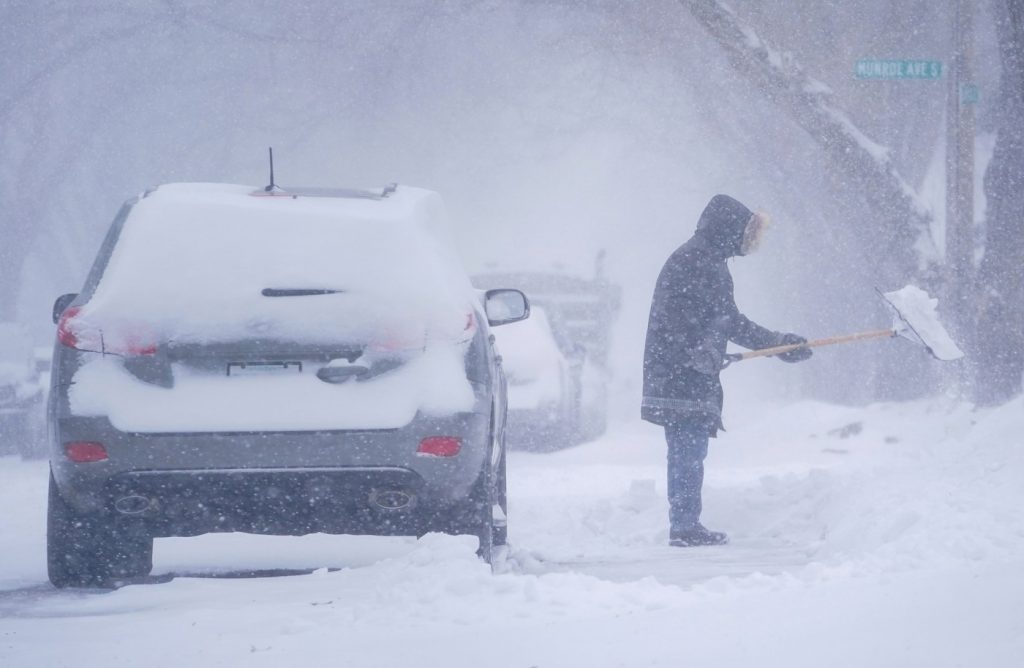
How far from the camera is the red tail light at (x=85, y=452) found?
5230 mm

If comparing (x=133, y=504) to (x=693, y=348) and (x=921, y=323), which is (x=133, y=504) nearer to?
(x=693, y=348)

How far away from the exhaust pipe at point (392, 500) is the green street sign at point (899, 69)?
8.85 meters

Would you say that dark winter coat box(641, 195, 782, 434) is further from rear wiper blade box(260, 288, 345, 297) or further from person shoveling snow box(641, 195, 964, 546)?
rear wiper blade box(260, 288, 345, 297)

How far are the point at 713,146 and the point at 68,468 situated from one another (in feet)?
66.1

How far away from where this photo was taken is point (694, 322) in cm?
777

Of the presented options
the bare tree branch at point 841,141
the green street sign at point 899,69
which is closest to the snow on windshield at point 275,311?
the green street sign at point 899,69

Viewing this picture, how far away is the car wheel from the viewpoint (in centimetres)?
554

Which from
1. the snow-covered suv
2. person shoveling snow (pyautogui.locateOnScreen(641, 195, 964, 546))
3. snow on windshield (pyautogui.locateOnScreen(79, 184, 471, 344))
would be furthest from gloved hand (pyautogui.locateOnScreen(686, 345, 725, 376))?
the snow-covered suv

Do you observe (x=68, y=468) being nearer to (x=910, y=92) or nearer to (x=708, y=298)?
(x=708, y=298)

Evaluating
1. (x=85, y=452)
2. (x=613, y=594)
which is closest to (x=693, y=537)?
(x=613, y=594)

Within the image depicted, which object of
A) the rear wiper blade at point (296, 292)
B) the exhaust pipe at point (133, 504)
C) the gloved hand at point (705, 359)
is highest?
the rear wiper blade at point (296, 292)

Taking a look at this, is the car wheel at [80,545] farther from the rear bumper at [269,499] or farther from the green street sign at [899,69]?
the green street sign at [899,69]

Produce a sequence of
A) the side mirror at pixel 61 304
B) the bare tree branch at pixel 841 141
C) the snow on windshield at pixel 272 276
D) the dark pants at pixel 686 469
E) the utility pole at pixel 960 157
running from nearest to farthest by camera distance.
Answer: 1. the snow on windshield at pixel 272 276
2. the side mirror at pixel 61 304
3. the dark pants at pixel 686 469
4. the utility pole at pixel 960 157
5. the bare tree branch at pixel 841 141

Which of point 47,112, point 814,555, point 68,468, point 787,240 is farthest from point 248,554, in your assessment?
point 47,112
